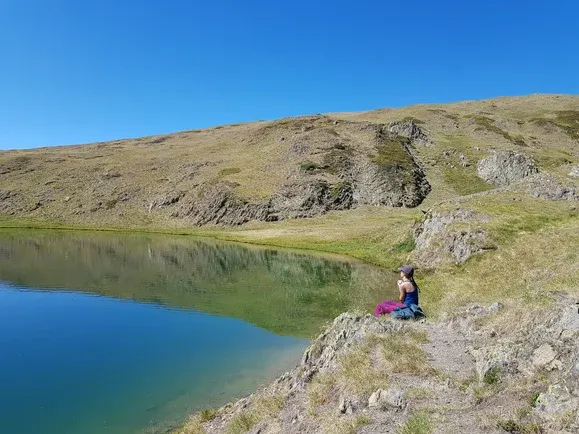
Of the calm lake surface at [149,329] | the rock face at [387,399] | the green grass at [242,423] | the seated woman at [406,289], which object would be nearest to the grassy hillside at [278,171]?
the calm lake surface at [149,329]

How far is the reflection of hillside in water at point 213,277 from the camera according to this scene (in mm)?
34938

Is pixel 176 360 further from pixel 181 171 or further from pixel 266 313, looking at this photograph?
pixel 181 171

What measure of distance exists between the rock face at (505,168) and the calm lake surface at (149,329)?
71.2 metres

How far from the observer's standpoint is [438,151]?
126m

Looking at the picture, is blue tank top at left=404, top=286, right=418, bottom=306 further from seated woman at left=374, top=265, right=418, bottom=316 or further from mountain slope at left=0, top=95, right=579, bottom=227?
mountain slope at left=0, top=95, right=579, bottom=227

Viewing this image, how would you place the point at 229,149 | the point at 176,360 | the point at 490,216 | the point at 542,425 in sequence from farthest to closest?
the point at 229,149 < the point at 490,216 < the point at 176,360 < the point at 542,425

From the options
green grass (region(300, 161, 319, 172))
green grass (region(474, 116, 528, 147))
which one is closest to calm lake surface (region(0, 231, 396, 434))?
green grass (region(300, 161, 319, 172))

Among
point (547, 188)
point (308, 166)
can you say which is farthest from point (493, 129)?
point (547, 188)

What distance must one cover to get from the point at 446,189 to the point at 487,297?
8921 cm

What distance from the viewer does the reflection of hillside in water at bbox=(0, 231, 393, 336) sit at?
3494 cm

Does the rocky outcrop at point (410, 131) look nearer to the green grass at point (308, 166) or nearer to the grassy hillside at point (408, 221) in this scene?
the grassy hillside at point (408, 221)

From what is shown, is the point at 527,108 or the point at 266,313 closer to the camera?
the point at 266,313

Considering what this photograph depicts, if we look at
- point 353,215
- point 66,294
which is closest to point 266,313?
point 66,294

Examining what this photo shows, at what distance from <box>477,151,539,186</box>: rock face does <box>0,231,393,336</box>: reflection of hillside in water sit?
70.1 m
